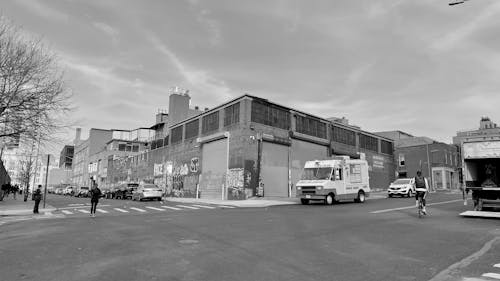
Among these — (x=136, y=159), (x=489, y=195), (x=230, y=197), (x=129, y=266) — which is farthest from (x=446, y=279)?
(x=136, y=159)

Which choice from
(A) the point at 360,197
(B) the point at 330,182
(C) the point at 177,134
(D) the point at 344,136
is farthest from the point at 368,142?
(B) the point at 330,182

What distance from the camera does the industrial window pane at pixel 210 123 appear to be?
37844mm

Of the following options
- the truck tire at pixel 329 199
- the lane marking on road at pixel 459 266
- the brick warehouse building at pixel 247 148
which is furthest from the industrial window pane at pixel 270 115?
the lane marking on road at pixel 459 266

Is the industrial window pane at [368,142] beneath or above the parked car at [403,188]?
above

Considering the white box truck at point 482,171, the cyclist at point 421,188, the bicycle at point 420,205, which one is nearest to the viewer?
the bicycle at point 420,205

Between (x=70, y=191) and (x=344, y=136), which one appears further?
(x=70, y=191)

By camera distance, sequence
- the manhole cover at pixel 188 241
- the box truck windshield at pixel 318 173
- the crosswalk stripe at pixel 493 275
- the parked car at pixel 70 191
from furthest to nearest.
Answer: the parked car at pixel 70 191 → the box truck windshield at pixel 318 173 → the manhole cover at pixel 188 241 → the crosswalk stripe at pixel 493 275

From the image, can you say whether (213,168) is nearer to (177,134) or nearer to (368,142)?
(177,134)

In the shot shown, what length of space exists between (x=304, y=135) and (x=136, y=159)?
32921 millimetres

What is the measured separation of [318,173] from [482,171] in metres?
9.63

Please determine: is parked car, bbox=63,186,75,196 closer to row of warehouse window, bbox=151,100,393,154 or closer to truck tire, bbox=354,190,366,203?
row of warehouse window, bbox=151,100,393,154

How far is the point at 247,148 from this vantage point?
32250 millimetres

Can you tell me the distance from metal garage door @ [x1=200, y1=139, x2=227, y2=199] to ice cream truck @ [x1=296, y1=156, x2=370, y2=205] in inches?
471

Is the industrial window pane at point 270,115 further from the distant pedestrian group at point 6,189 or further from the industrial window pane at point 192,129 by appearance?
the distant pedestrian group at point 6,189
